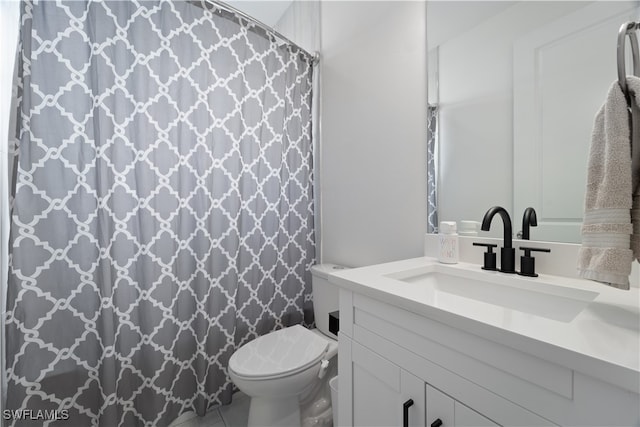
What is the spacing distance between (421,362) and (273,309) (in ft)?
3.81

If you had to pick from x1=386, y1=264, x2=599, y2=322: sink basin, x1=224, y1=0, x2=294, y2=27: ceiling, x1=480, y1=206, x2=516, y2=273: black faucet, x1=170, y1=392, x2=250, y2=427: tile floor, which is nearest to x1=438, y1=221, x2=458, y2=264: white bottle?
x1=386, y1=264, x2=599, y2=322: sink basin

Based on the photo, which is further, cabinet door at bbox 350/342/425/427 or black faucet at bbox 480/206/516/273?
black faucet at bbox 480/206/516/273

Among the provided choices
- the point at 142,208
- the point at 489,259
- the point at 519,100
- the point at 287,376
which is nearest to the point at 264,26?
the point at 142,208

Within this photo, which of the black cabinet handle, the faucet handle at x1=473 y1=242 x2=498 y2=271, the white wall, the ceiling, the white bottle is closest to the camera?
the black cabinet handle

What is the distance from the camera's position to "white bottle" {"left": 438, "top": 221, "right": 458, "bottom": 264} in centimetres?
99

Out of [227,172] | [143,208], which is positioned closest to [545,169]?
[227,172]

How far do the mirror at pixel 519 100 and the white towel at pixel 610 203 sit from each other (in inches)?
11.2

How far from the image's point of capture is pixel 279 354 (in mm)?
1190

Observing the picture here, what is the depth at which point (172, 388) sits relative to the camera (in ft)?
4.17

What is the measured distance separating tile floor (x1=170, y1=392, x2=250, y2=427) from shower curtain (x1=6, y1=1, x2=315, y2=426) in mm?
68

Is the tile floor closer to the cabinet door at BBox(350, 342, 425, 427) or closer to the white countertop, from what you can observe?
the cabinet door at BBox(350, 342, 425, 427)

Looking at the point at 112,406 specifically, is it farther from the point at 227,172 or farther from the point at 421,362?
the point at 421,362

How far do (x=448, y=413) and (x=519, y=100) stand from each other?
3.17 ft

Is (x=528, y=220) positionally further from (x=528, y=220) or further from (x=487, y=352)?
(x=487, y=352)
